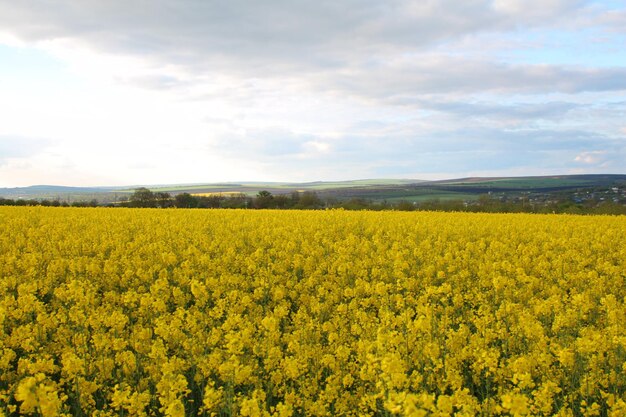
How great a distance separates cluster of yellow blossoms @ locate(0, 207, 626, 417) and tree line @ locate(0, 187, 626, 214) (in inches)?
1032

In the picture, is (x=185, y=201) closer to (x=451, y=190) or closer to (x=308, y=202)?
(x=308, y=202)

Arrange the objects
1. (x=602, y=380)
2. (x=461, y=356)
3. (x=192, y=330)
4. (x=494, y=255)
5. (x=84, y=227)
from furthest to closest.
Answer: (x=84, y=227), (x=494, y=255), (x=192, y=330), (x=461, y=356), (x=602, y=380)

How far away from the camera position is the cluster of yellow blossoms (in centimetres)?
463

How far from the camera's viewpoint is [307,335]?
6.68 m

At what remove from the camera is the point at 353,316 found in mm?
7445

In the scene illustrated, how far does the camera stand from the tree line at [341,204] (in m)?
39.1

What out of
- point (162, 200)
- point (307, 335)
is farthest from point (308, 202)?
point (307, 335)

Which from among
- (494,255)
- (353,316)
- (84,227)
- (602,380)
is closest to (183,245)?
(84,227)

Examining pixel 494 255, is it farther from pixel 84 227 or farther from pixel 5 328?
pixel 84 227

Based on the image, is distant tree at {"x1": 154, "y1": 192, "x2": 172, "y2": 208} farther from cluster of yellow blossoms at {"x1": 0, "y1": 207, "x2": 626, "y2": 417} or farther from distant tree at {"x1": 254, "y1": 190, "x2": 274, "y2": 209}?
cluster of yellow blossoms at {"x1": 0, "y1": 207, "x2": 626, "y2": 417}

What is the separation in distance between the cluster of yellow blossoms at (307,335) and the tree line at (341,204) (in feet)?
86.0

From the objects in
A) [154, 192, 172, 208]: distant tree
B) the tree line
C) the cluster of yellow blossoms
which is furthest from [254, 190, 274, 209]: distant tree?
the cluster of yellow blossoms

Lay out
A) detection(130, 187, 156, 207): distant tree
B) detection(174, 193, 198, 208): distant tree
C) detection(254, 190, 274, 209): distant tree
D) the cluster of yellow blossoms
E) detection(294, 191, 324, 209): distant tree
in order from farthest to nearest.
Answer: detection(174, 193, 198, 208): distant tree → detection(254, 190, 274, 209): distant tree → detection(130, 187, 156, 207): distant tree → detection(294, 191, 324, 209): distant tree → the cluster of yellow blossoms

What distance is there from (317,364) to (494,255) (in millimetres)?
8789
